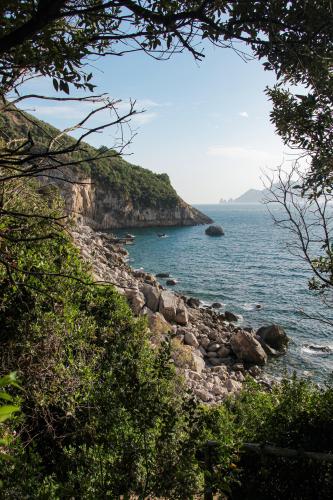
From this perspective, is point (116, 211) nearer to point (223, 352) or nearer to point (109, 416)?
point (223, 352)

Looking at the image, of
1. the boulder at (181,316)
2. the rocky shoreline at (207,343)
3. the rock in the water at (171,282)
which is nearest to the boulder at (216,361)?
the rocky shoreline at (207,343)

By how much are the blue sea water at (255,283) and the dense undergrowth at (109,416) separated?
2.09m

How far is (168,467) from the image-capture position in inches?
128

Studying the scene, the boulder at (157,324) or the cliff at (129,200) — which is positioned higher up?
the cliff at (129,200)

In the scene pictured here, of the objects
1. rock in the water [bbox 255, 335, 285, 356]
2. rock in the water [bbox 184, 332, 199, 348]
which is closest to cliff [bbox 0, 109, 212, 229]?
rock in the water [bbox 184, 332, 199, 348]

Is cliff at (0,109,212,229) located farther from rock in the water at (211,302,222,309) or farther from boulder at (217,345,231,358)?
boulder at (217,345,231,358)

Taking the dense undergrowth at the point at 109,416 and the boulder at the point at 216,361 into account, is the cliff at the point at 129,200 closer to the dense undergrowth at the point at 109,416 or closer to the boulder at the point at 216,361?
the boulder at the point at 216,361

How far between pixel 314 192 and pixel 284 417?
345 cm

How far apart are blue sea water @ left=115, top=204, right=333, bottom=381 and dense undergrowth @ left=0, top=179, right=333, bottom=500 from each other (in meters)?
2.09

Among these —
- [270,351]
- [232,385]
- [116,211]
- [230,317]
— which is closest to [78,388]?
[232,385]

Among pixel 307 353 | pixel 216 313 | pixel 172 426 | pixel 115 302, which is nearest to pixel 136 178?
pixel 216 313

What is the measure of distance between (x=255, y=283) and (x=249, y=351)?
660 inches

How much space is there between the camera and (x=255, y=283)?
33.5 metres

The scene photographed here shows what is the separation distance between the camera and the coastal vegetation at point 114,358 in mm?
2199
